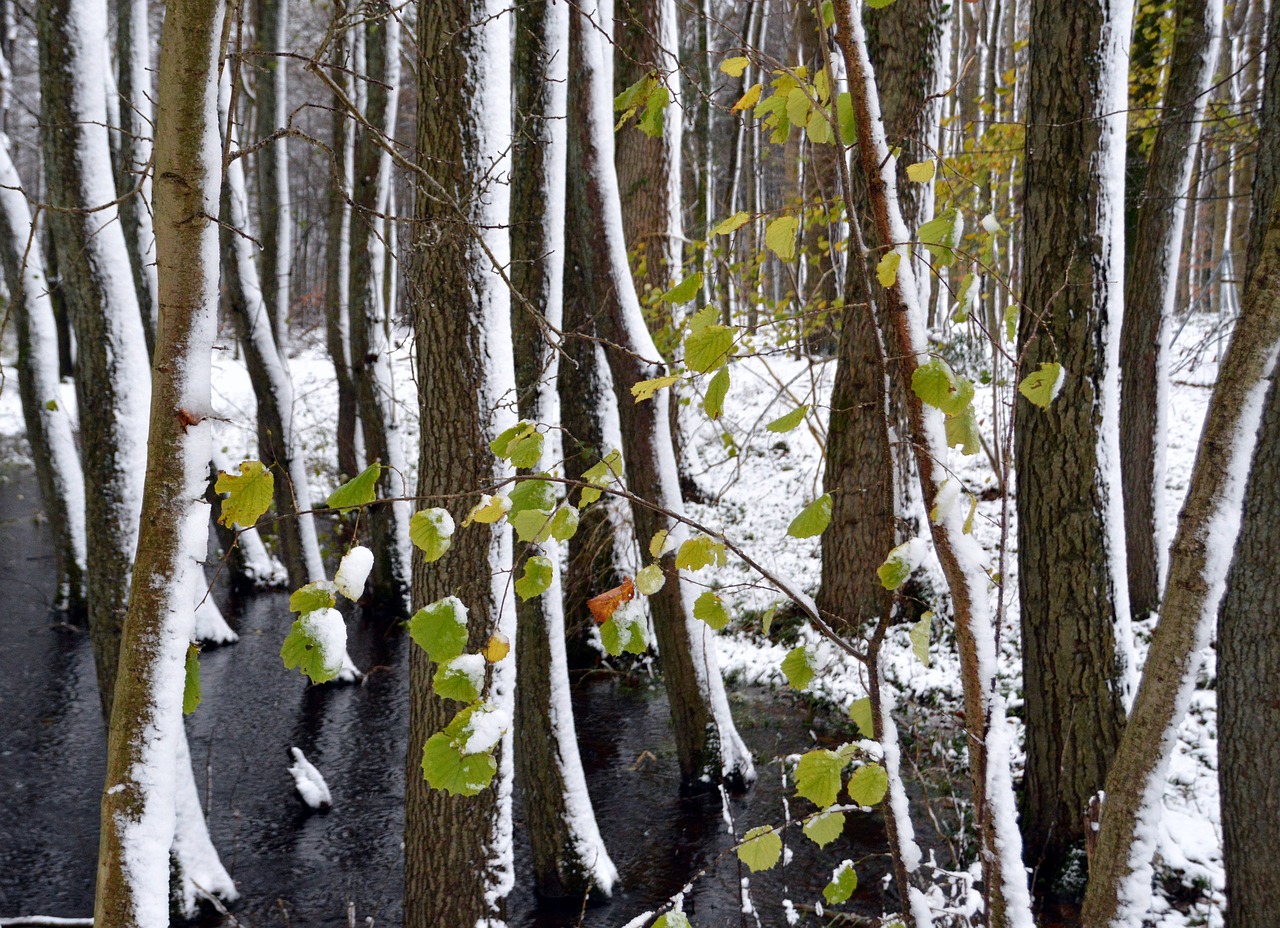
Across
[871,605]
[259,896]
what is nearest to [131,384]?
[259,896]

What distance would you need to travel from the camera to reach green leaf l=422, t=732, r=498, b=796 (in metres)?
1.33

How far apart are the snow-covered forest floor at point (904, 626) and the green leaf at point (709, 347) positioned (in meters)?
0.18

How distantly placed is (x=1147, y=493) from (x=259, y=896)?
651 centimetres

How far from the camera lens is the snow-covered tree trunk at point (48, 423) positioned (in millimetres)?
8531

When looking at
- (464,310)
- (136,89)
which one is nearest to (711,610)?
(464,310)

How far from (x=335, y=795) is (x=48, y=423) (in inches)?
219

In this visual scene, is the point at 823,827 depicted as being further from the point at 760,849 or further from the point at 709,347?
the point at 709,347

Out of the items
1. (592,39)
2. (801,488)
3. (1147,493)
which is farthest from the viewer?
(801,488)

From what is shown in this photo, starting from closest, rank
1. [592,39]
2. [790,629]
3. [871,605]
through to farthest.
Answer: [592,39] < [871,605] < [790,629]

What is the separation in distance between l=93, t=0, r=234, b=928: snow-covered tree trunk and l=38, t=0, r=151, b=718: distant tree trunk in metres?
3.30

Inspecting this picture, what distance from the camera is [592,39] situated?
4.84m

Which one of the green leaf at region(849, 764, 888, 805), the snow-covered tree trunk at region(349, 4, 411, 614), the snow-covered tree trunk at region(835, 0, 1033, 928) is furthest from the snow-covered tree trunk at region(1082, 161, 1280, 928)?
the snow-covered tree trunk at region(349, 4, 411, 614)

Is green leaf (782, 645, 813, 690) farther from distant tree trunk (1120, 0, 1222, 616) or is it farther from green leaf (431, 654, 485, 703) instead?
distant tree trunk (1120, 0, 1222, 616)

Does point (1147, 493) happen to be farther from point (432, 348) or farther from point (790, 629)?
point (432, 348)
